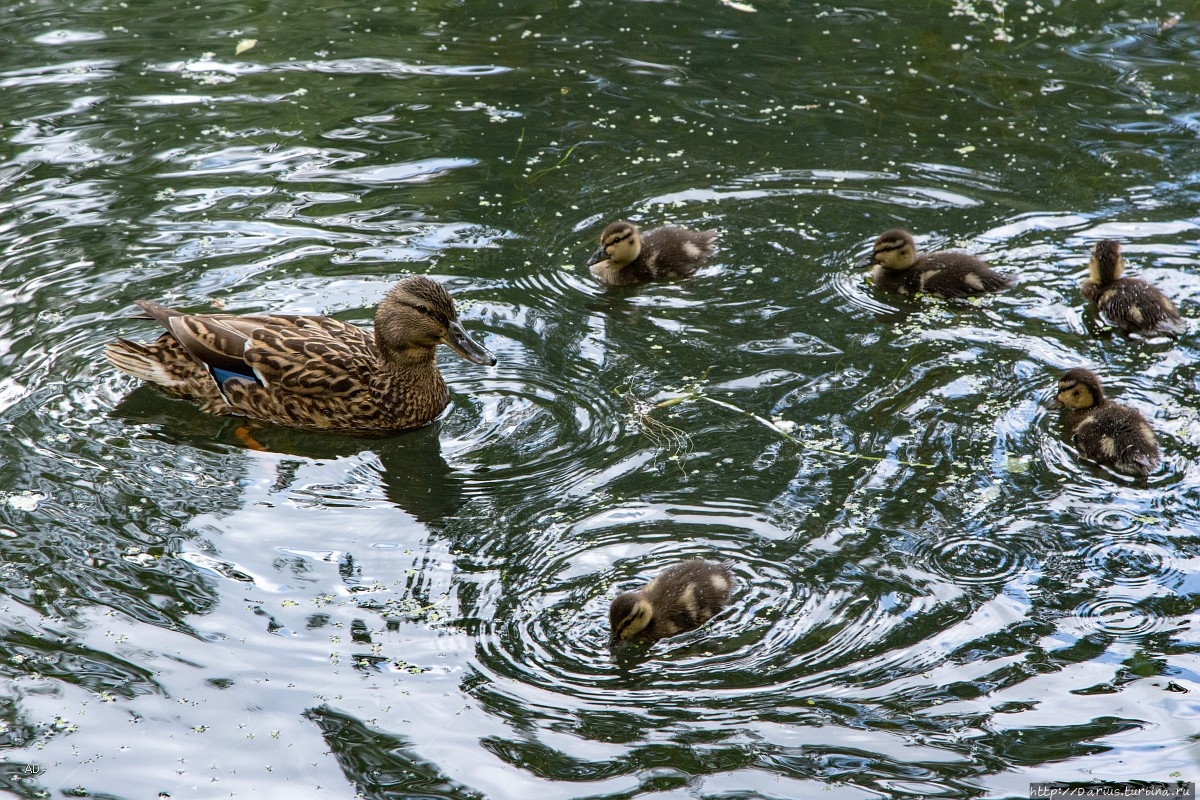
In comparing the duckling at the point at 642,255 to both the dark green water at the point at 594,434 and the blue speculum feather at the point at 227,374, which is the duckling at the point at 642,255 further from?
the blue speculum feather at the point at 227,374

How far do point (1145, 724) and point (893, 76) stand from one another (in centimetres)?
617

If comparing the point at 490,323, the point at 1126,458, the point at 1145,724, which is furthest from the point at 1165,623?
the point at 490,323

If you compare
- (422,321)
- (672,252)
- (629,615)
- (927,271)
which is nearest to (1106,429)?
(927,271)

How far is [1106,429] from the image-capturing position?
16.3 feet

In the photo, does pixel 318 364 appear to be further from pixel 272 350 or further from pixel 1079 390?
pixel 1079 390

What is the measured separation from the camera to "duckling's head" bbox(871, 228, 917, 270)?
20.9ft

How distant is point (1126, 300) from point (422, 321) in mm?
3392

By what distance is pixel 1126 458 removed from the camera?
4.89 meters

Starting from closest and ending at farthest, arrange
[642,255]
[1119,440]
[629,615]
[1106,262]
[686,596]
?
[629,615], [686,596], [1119,440], [1106,262], [642,255]

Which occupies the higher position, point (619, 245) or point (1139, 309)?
point (619, 245)

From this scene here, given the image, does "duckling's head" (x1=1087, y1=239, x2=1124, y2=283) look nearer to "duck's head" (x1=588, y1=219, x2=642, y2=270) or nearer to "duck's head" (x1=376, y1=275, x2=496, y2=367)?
"duck's head" (x1=588, y1=219, x2=642, y2=270)

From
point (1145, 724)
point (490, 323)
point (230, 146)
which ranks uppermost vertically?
point (230, 146)

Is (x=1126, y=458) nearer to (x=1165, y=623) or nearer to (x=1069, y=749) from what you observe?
(x=1165, y=623)

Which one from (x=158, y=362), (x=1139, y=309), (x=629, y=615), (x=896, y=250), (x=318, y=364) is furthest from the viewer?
(x=896, y=250)
